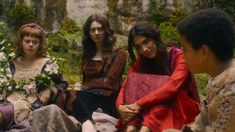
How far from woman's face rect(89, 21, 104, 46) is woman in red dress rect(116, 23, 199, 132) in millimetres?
495

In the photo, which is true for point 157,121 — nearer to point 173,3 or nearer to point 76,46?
point 76,46

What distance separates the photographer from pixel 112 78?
16.8ft

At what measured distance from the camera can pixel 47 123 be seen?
4.56 meters

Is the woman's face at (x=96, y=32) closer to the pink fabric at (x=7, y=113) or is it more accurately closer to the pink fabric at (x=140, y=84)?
the pink fabric at (x=140, y=84)

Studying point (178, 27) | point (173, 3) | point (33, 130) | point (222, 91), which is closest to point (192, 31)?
point (178, 27)

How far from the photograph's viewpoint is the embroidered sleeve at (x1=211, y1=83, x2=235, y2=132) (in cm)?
274

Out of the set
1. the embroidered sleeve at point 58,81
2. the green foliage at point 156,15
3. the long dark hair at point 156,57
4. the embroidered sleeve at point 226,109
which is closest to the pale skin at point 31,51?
the embroidered sleeve at point 58,81

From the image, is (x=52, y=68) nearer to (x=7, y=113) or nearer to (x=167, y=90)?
(x=7, y=113)

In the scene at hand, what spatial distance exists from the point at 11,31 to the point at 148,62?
310 inches

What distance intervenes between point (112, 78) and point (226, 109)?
245cm

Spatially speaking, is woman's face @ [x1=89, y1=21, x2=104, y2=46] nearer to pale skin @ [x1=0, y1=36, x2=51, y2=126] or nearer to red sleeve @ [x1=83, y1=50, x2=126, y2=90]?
red sleeve @ [x1=83, y1=50, x2=126, y2=90]

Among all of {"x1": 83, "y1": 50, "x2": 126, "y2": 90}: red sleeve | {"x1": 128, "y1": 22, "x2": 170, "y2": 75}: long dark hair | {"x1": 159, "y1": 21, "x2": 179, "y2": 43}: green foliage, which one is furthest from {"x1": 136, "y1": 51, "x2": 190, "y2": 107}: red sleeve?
{"x1": 159, "y1": 21, "x2": 179, "y2": 43}: green foliage

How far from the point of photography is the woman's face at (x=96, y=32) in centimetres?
528

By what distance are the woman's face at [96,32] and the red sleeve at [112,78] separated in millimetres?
250
